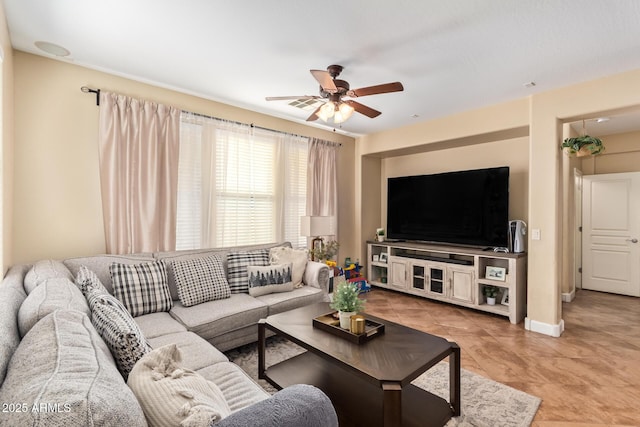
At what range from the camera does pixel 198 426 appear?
0.80 meters

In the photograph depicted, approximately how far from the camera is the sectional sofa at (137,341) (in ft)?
2.28

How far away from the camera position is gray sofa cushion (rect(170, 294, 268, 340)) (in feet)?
7.74

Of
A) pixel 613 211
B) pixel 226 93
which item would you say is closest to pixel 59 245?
pixel 226 93

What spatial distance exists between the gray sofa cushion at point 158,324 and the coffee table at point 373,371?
63 centimetres

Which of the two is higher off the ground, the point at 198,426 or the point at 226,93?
the point at 226,93

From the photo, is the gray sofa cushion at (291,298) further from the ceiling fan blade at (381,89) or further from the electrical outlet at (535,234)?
the electrical outlet at (535,234)

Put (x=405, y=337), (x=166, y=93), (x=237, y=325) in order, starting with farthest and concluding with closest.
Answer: (x=166, y=93), (x=237, y=325), (x=405, y=337)

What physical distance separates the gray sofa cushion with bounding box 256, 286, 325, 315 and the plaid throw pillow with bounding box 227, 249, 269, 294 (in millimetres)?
259

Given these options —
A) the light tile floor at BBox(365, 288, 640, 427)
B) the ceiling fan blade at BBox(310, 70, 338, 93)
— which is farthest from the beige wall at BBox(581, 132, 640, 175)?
the ceiling fan blade at BBox(310, 70, 338, 93)

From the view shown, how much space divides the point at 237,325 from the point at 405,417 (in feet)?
4.76

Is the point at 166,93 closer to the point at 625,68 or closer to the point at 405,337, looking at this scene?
the point at 405,337

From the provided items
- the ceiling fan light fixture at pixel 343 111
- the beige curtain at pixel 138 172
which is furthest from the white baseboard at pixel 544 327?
the beige curtain at pixel 138 172

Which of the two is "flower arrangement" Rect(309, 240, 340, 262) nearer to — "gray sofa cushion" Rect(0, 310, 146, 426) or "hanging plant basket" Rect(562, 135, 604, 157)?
"hanging plant basket" Rect(562, 135, 604, 157)

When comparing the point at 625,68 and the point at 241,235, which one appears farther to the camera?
the point at 241,235
